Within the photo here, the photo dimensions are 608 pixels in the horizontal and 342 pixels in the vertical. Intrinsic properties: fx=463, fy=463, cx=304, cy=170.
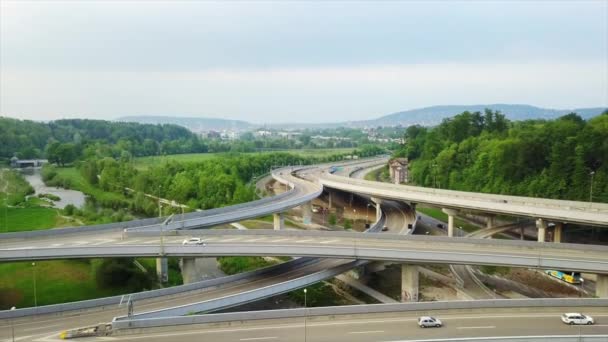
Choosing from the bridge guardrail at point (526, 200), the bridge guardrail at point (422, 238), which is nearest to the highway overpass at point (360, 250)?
the bridge guardrail at point (422, 238)

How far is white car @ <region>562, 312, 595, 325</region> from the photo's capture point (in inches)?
1085

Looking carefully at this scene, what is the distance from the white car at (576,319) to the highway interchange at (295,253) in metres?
0.50

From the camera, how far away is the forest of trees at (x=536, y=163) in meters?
59.0

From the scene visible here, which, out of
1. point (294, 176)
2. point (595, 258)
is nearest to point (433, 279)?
point (595, 258)

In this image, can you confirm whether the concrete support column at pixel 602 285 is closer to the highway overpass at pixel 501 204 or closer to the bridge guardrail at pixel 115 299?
the highway overpass at pixel 501 204

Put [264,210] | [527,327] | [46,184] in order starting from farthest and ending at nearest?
[46,184], [264,210], [527,327]

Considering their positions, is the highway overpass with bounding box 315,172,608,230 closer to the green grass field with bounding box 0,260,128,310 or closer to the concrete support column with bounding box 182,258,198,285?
the concrete support column with bounding box 182,258,198,285

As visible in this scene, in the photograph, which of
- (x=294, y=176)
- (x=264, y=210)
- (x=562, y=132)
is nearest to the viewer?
(x=264, y=210)

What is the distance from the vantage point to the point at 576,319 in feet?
90.6

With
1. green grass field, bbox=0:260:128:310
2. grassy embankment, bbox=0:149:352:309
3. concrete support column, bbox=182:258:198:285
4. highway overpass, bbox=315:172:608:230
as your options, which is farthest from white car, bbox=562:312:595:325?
green grass field, bbox=0:260:128:310

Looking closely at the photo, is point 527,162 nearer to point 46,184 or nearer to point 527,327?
point 527,327

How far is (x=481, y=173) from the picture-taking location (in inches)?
2899

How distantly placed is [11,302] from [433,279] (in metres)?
Result: 38.1

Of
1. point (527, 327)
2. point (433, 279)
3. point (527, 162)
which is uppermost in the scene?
point (527, 162)
